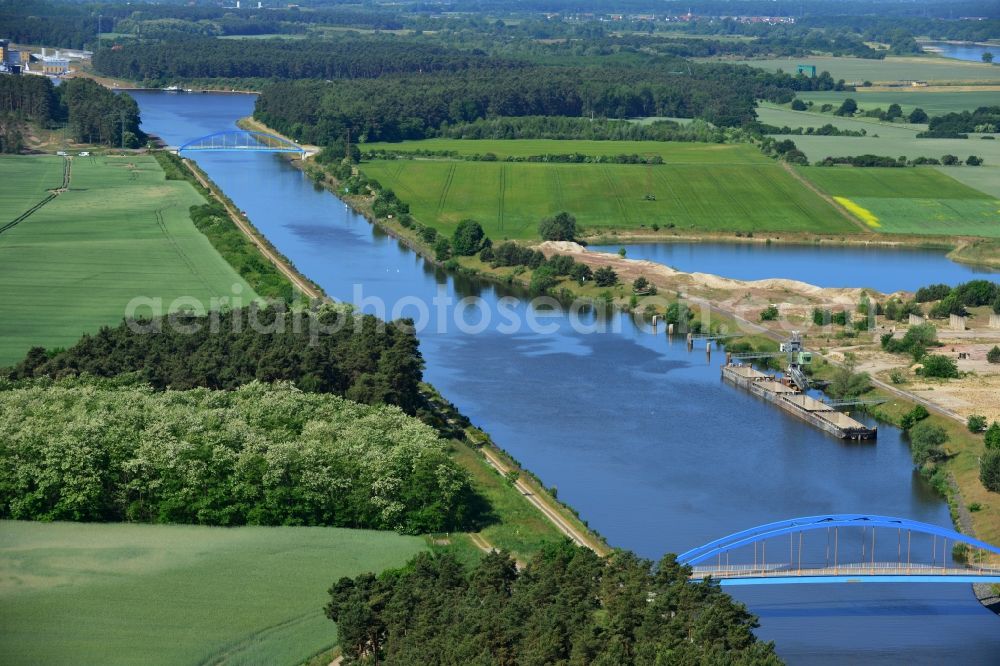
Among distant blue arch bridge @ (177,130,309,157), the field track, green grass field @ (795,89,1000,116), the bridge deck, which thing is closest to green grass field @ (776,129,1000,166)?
green grass field @ (795,89,1000,116)

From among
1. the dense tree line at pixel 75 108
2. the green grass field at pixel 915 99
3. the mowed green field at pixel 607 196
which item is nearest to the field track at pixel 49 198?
the dense tree line at pixel 75 108

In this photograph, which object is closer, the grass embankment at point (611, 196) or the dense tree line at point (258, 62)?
the grass embankment at point (611, 196)

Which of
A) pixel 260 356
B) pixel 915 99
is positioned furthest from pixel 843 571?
pixel 915 99

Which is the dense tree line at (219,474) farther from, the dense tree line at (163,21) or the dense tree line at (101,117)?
the dense tree line at (101,117)

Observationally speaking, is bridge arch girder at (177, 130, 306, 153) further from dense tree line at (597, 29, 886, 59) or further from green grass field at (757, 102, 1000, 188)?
dense tree line at (597, 29, 886, 59)

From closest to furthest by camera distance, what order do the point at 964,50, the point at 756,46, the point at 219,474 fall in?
1. the point at 219,474
2. the point at 964,50
3. the point at 756,46

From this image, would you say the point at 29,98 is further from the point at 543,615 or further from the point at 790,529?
the point at 543,615
